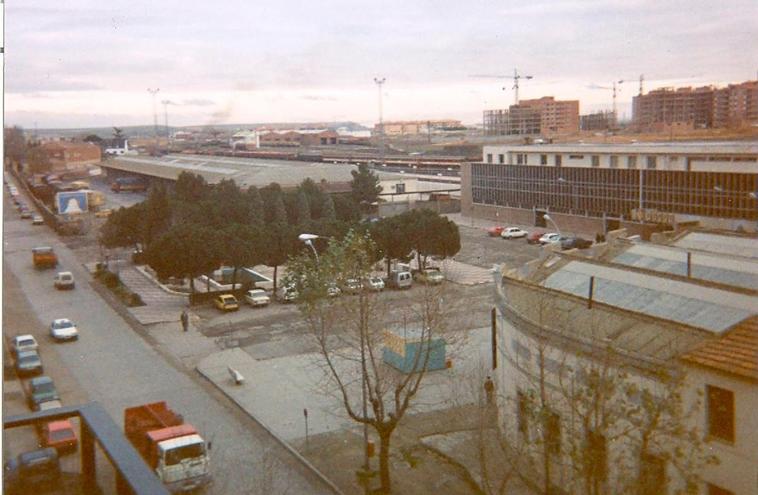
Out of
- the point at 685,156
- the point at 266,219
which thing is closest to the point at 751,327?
the point at 685,156

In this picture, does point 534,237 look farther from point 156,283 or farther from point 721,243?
point 721,243

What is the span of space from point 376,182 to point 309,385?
8860 millimetres

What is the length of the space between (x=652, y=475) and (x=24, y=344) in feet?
18.3

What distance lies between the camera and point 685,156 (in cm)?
1043

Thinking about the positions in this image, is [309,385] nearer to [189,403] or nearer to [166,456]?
[189,403]

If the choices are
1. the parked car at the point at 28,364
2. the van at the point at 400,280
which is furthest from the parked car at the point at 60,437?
the van at the point at 400,280

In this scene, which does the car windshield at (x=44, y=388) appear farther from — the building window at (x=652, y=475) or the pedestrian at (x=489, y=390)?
the building window at (x=652, y=475)

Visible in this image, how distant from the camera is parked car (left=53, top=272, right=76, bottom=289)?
30.5 feet

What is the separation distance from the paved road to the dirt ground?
0.47ft

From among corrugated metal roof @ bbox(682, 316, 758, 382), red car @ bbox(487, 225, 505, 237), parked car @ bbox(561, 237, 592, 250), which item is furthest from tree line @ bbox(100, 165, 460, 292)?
corrugated metal roof @ bbox(682, 316, 758, 382)

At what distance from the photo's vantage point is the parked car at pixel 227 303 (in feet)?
26.9

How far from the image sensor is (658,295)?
141 inches

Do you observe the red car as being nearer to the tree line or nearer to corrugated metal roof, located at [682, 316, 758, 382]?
the tree line

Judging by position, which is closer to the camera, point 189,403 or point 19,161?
point 189,403
